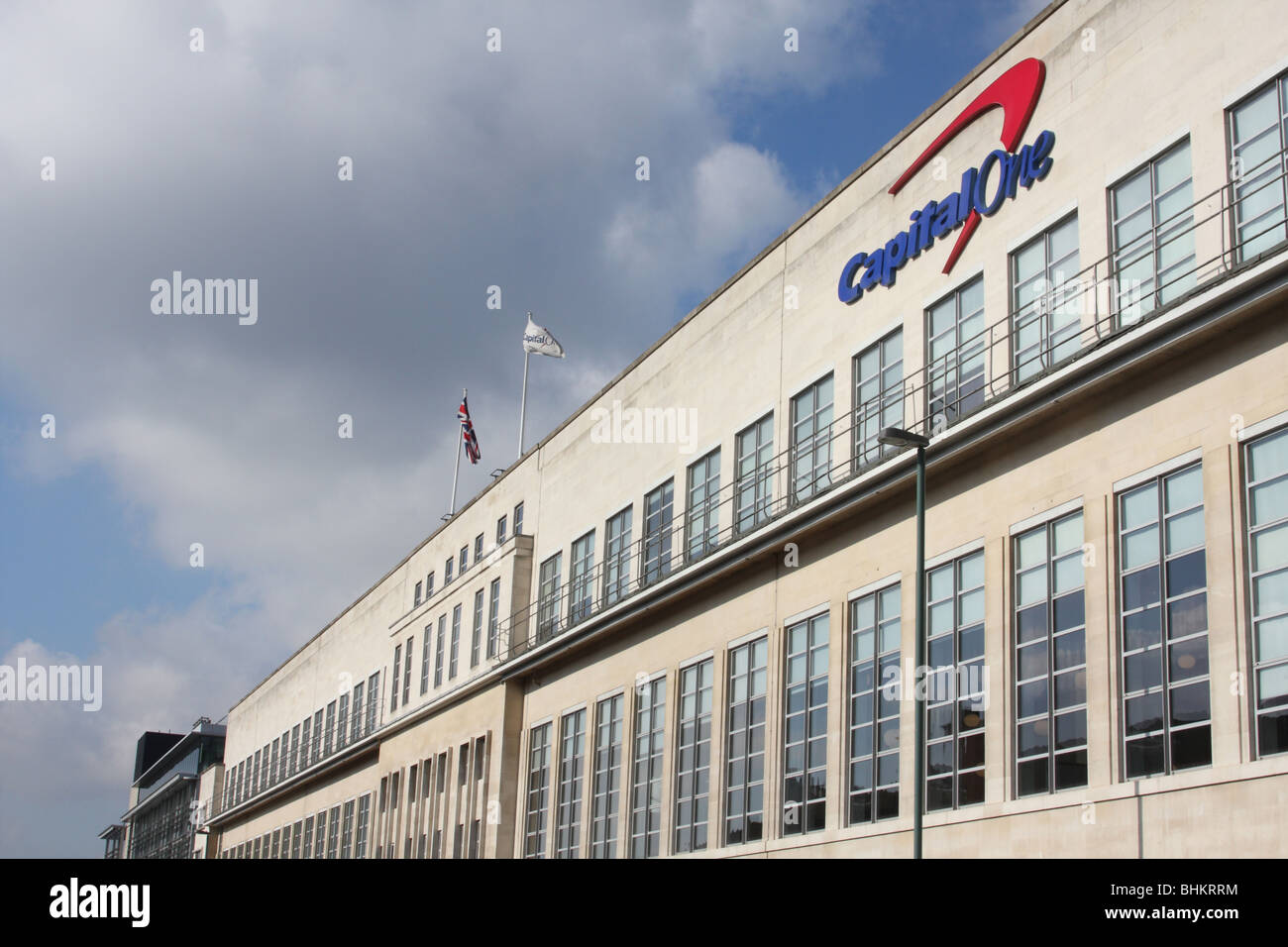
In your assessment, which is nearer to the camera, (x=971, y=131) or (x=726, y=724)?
(x=971, y=131)

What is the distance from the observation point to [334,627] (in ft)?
244

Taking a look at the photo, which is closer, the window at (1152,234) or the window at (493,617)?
the window at (1152,234)

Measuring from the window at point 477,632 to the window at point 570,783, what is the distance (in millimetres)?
8676

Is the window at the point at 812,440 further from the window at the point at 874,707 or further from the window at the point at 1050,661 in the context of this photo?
the window at the point at 1050,661

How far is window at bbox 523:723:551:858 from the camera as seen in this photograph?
1723 inches

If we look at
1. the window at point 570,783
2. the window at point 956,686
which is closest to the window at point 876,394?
the window at point 956,686

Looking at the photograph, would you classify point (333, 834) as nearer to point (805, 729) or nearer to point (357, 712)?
point (357, 712)

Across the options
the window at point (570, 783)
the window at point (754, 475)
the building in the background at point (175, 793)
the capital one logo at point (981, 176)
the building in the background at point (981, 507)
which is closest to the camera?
the building in the background at point (981, 507)

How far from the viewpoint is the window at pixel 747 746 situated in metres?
32.4

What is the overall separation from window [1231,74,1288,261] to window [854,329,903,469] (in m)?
8.57

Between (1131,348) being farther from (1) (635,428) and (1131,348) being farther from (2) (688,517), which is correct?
(1) (635,428)

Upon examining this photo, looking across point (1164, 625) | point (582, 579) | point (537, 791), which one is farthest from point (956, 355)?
point (537, 791)
